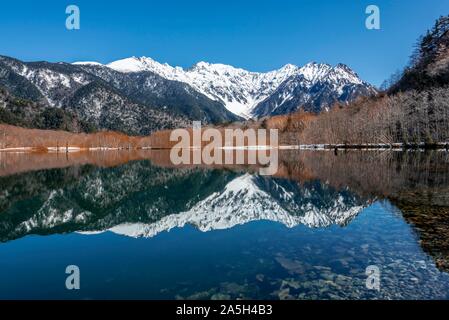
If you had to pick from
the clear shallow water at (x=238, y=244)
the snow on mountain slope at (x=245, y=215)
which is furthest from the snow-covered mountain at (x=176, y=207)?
the clear shallow water at (x=238, y=244)

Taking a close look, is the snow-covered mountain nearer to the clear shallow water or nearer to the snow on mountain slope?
the snow on mountain slope

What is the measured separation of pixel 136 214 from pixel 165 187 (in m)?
19.7

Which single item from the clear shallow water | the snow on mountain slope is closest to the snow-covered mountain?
the snow on mountain slope

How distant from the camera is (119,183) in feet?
194

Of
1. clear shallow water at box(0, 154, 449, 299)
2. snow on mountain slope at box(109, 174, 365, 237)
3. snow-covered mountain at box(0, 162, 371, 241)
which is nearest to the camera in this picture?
clear shallow water at box(0, 154, 449, 299)

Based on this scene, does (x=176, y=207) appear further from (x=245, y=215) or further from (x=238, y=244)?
(x=238, y=244)

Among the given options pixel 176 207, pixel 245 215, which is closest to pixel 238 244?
pixel 245 215

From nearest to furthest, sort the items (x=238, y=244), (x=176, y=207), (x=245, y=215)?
(x=238, y=244) < (x=245, y=215) < (x=176, y=207)

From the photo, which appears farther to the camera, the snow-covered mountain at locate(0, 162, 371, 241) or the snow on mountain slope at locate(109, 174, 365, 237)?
the snow-covered mountain at locate(0, 162, 371, 241)

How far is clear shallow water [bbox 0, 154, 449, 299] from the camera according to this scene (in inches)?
547

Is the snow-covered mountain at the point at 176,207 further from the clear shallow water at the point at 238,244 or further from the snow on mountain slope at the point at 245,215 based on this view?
the clear shallow water at the point at 238,244

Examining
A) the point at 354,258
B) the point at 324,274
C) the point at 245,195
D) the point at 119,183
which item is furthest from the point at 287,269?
the point at 119,183

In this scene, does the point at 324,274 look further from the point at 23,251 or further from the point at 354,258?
the point at 23,251

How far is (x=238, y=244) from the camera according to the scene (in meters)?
21.0
